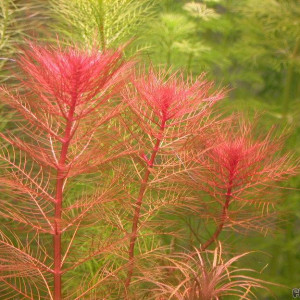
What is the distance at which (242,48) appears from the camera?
7.14ft

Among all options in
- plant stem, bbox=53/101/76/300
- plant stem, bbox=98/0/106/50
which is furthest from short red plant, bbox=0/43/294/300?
plant stem, bbox=98/0/106/50

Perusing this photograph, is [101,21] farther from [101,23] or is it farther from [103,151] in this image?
[103,151]

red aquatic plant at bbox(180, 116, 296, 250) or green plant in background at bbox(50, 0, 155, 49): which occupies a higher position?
green plant in background at bbox(50, 0, 155, 49)

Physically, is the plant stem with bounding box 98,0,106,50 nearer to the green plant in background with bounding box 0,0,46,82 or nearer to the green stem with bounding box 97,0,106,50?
the green stem with bounding box 97,0,106,50

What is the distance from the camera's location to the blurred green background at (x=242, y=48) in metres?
1.71

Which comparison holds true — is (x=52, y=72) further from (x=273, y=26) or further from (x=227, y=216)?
(x=273, y=26)

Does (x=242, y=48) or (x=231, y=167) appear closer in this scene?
(x=231, y=167)

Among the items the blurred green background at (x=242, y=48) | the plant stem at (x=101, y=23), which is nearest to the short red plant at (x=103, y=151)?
the plant stem at (x=101, y=23)

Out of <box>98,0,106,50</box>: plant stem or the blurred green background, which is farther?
the blurred green background

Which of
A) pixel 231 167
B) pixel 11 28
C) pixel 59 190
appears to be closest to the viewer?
pixel 59 190

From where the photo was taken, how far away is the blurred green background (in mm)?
1706

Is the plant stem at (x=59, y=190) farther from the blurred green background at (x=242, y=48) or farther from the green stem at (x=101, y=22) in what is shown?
the blurred green background at (x=242, y=48)

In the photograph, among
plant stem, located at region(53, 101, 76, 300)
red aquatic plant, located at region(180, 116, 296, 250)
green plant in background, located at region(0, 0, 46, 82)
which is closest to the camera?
plant stem, located at region(53, 101, 76, 300)

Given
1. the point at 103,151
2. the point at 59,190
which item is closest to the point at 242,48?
the point at 103,151
